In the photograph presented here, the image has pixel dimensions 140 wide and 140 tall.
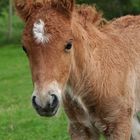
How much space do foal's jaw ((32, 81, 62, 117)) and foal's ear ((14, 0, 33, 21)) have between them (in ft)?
2.81

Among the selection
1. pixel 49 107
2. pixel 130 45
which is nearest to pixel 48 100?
pixel 49 107

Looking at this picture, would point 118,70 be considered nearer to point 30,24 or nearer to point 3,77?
point 30,24

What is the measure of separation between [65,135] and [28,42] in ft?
12.6

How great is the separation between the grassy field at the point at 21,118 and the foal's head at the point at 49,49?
1.44m

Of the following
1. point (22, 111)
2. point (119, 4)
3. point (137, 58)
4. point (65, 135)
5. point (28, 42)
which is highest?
point (28, 42)

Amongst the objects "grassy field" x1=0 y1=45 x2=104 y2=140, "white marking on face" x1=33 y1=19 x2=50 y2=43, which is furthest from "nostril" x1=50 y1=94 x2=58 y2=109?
"grassy field" x1=0 y1=45 x2=104 y2=140

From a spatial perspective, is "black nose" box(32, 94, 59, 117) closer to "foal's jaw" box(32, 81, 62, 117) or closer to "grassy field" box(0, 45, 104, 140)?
"foal's jaw" box(32, 81, 62, 117)

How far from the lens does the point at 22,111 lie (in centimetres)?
1110

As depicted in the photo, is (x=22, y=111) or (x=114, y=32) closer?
(x=114, y=32)

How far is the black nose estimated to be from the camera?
16.3ft

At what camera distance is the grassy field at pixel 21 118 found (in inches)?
353

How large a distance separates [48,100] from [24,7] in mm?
1137

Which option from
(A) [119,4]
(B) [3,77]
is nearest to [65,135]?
(B) [3,77]

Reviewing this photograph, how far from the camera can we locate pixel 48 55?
5.14m
